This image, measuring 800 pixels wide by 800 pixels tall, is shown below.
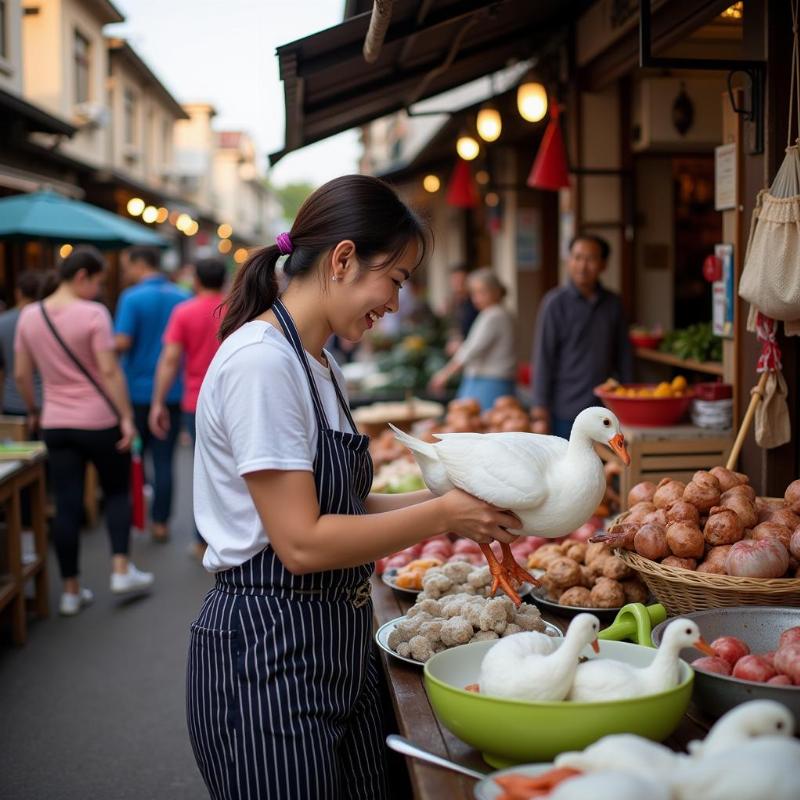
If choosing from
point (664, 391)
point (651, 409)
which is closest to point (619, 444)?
point (651, 409)

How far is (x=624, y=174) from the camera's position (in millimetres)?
7305

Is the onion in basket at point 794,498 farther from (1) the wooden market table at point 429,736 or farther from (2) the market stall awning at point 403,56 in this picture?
(2) the market stall awning at point 403,56

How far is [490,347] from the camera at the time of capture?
8562mm

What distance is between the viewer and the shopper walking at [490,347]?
845cm

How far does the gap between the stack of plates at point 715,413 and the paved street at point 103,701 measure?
115 inches

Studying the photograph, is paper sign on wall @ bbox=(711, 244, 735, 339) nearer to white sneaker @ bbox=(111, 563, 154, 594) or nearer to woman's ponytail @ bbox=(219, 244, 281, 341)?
woman's ponytail @ bbox=(219, 244, 281, 341)

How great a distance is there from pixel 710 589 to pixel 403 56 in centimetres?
452

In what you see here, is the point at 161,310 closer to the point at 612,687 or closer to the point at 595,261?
the point at 595,261

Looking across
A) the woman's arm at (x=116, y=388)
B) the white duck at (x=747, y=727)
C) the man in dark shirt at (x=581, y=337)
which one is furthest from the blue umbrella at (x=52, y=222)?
the white duck at (x=747, y=727)

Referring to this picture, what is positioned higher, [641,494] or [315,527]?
[315,527]

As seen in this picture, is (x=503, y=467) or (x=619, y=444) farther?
(x=619, y=444)

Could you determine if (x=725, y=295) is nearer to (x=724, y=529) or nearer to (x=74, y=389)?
(x=724, y=529)

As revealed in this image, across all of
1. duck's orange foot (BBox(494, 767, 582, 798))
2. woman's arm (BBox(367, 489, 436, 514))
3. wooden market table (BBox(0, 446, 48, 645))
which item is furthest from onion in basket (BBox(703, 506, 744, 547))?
wooden market table (BBox(0, 446, 48, 645))

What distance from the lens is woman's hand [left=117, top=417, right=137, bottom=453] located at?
20.1 feet
